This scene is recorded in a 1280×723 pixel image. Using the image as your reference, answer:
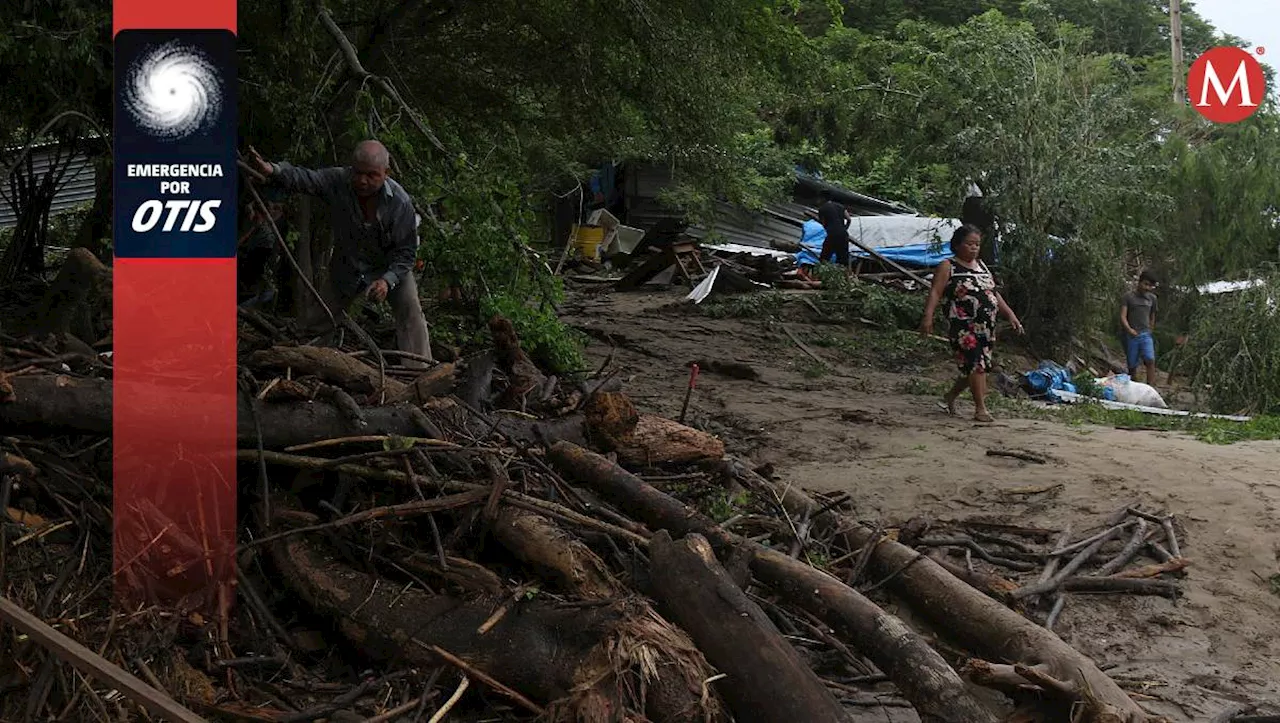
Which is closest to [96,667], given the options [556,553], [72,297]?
[556,553]

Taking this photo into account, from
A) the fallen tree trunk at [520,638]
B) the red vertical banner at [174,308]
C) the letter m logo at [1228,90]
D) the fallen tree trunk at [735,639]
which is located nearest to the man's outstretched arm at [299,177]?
the red vertical banner at [174,308]

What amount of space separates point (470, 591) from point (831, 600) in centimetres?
124

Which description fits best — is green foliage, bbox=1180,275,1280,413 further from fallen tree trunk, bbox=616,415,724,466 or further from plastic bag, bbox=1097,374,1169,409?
fallen tree trunk, bbox=616,415,724,466

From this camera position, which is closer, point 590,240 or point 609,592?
point 609,592

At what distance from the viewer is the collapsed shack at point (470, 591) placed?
3.51 meters

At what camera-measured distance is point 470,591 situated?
384 cm

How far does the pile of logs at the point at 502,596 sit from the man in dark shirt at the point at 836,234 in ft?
42.2

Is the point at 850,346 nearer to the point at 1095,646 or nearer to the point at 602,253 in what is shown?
the point at 1095,646

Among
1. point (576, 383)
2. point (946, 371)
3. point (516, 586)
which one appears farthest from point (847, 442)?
point (946, 371)

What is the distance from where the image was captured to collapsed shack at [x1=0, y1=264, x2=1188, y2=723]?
3506mm

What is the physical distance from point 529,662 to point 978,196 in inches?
485

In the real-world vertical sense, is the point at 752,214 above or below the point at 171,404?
below

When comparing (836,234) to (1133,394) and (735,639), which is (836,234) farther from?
(735,639)

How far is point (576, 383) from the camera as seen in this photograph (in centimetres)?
653
